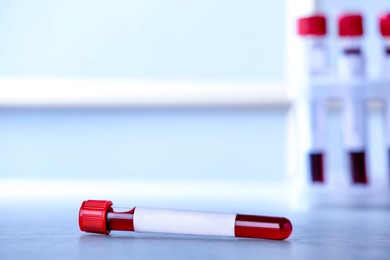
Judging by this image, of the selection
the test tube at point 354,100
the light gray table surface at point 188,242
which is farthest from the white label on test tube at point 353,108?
A: the light gray table surface at point 188,242

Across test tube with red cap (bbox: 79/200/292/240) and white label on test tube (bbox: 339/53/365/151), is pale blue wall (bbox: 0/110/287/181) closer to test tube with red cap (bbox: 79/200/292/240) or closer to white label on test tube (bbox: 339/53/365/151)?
white label on test tube (bbox: 339/53/365/151)

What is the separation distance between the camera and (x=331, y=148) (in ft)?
3.81

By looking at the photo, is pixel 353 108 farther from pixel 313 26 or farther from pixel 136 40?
pixel 136 40

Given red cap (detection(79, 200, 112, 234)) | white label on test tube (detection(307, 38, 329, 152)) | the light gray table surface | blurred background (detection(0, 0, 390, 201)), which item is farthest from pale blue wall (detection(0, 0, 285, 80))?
red cap (detection(79, 200, 112, 234))

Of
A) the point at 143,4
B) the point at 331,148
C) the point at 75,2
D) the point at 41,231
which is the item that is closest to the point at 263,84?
the point at 331,148

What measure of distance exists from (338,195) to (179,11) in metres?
0.58

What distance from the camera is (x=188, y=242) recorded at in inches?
17.3

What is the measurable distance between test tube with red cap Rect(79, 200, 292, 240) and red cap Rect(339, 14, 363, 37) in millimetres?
476

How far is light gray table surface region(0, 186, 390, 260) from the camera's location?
391 millimetres

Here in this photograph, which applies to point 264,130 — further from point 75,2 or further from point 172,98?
point 75,2

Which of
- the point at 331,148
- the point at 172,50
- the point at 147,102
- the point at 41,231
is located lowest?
the point at 41,231

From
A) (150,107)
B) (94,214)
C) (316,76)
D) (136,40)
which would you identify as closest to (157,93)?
(150,107)

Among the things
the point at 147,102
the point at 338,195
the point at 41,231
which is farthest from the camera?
the point at 147,102

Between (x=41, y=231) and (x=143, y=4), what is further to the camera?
(x=143, y=4)
